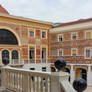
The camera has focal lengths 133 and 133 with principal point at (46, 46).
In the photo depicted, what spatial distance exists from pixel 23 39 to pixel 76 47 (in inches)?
257

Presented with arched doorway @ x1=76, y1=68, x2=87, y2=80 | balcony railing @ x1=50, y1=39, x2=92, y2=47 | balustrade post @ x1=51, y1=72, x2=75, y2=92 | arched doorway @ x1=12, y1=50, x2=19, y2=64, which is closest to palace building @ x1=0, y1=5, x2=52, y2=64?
arched doorway @ x1=12, y1=50, x2=19, y2=64

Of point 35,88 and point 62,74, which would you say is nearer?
point 62,74

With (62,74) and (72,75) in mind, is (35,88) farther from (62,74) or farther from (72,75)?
(72,75)

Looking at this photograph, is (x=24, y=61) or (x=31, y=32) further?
(x=31, y=32)

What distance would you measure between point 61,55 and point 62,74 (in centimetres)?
1557

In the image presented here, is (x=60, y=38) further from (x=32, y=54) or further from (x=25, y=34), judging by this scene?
(x=25, y=34)

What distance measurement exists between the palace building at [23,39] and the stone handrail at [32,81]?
34.6 feet

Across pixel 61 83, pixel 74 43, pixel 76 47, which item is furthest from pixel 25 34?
pixel 61 83

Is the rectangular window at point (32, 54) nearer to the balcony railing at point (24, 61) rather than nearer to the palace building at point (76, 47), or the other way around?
the balcony railing at point (24, 61)

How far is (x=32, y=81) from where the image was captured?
3000 millimetres

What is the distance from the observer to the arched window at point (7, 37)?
48.3 ft

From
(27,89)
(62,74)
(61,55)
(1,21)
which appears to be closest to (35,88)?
(27,89)

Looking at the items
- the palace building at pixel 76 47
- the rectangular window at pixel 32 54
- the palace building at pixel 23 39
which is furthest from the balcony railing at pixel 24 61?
the palace building at pixel 76 47

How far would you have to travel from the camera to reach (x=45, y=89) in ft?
8.40
